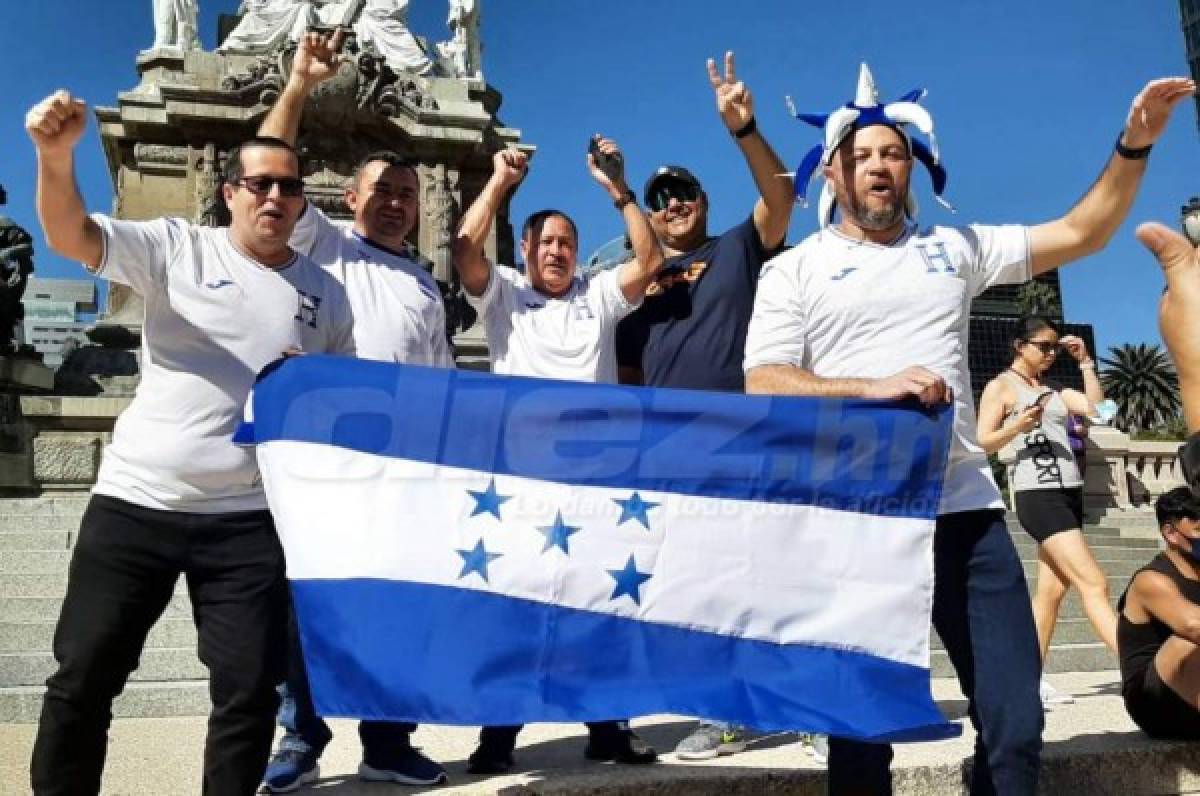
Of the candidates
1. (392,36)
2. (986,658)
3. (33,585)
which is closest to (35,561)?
(33,585)

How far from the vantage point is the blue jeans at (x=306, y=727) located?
3918mm

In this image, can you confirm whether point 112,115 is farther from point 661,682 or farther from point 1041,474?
point 661,682

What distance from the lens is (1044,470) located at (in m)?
6.32

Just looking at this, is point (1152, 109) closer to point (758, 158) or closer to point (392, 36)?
point (758, 158)

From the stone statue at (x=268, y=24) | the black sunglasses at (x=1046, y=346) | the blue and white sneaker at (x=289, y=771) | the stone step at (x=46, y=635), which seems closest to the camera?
the blue and white sneaker at (x=289, y=771)

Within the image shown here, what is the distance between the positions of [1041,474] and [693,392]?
143 inches

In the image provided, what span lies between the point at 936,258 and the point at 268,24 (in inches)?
642

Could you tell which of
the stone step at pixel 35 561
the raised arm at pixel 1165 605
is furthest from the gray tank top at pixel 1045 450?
the stone step at pixel 35 561

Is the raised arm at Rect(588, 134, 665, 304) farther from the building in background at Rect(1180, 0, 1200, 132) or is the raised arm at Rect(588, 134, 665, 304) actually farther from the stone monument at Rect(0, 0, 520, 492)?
the building in background at Rect(1180, 0, 1200, 132)

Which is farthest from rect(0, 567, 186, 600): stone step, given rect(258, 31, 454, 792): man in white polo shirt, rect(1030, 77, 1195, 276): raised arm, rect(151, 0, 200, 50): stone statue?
rect(151, 0, 200, 50): stone statue

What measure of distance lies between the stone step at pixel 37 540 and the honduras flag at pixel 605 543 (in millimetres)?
6322

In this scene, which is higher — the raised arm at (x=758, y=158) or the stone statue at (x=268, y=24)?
the stone statue at (x=268, y=24)

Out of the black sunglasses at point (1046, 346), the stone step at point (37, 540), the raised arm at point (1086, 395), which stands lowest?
the stone step at point (37, 540)

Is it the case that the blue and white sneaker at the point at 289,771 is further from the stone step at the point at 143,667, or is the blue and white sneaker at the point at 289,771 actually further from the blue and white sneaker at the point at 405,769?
the stone step at the point at 143,667
